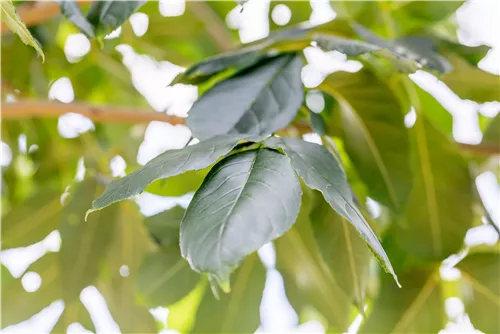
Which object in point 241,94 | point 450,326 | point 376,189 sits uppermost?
point 241,94

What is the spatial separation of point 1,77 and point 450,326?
502mm

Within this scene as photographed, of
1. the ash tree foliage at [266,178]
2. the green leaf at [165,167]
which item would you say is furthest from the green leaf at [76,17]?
the green leaf at [165,167]

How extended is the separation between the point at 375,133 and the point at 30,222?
0.33 meters

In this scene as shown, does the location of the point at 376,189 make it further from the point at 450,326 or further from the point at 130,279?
the point at 130,279

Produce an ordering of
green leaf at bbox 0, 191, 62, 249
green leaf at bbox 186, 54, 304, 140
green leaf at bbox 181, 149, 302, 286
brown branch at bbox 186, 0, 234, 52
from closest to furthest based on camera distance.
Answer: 1. green leaf at bbox 181, 149, 302, 286
2. green leaf at bbox 186, 54, 304, 140
3. green leaf at bbox 0, 191, 62, 249
4. brown branch at bbox 186, 0, 234, 52

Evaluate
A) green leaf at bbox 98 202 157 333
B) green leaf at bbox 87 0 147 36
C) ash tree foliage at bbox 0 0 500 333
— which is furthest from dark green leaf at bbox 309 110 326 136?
green leaf at bbox 98 202 157 333

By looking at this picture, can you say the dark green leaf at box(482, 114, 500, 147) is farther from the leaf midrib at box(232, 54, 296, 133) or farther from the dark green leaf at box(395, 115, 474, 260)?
the leaf midrib at box(232, 54, 296, 133)

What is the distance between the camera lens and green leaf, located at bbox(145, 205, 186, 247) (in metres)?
0.47

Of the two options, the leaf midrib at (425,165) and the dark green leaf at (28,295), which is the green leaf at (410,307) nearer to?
the leaf midrib at (425,165)

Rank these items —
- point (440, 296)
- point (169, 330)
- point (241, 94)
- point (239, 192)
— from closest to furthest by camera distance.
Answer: point (239, 192), point (241, 94), point (440, 296), point (169, 330)

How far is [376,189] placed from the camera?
0.43 meters

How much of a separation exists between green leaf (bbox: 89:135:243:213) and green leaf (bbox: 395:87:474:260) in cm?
25

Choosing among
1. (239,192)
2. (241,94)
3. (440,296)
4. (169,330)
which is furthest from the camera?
(169,330)

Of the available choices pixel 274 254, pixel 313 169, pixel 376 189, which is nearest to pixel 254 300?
pixel 274 254
